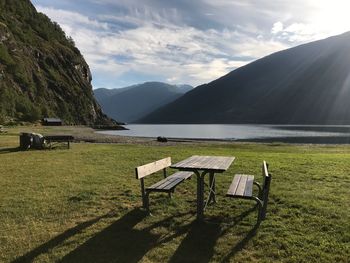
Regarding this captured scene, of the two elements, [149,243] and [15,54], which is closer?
[149,243]

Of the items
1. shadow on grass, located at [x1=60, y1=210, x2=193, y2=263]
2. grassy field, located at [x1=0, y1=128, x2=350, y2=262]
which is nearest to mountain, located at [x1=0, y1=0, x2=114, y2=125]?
grassy field, located at [x1=0, y1=128, x2=350, y2=262]

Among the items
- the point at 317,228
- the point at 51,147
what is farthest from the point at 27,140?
the point at 317,228

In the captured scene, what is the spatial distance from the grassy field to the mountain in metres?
81.5

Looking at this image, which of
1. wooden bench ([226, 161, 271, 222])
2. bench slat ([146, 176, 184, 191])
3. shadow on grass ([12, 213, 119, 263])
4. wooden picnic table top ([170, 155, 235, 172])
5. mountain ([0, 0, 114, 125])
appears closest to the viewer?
shadow on grass ([12, 213, 119, 263])

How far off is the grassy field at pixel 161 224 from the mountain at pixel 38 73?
8148 centimetres

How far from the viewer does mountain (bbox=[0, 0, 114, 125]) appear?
96.5 meters

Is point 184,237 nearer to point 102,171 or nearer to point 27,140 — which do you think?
point 102,171

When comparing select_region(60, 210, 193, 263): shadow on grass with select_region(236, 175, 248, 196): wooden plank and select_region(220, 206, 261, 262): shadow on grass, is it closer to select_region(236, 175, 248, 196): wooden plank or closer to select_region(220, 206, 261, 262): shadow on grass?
select_region(220, 206, 261, 262): shadow on grass

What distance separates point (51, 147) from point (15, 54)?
9268cm

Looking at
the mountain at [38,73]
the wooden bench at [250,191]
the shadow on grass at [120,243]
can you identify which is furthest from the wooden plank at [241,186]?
the mountain at [38,73]

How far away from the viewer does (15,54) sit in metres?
107

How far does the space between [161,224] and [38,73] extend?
388 ft

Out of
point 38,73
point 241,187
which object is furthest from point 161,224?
point 38,73

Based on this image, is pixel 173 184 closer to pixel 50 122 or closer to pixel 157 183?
pixel 157 183
